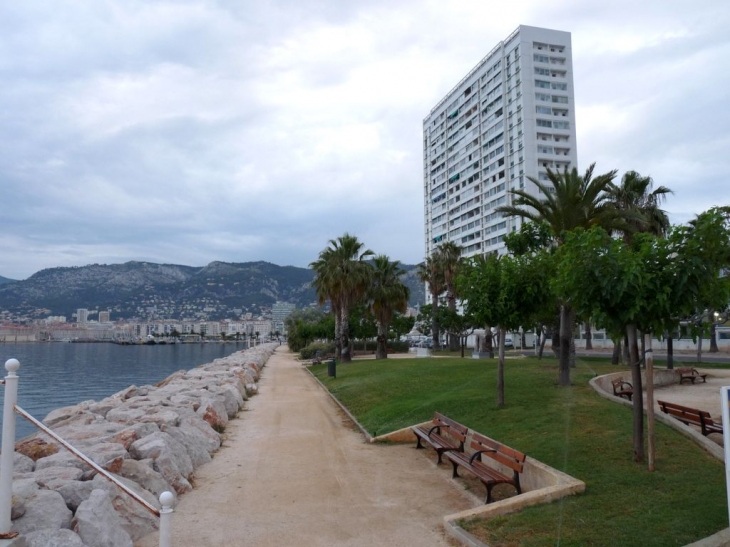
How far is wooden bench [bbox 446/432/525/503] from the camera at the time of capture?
24.1 feet

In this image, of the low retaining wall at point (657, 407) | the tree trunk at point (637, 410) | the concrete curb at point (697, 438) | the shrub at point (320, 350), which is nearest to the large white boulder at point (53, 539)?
the concrete curb at point (697, 438)

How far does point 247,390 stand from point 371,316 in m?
23.9

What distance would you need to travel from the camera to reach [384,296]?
41.4 meters

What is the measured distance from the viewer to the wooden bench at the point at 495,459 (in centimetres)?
736

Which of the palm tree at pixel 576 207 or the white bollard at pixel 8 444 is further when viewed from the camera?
the palm tree at pixel 576 207

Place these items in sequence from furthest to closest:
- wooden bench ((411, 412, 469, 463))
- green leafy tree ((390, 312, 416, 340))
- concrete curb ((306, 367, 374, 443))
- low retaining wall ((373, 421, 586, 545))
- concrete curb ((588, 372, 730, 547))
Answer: green leafy tree ((390, 312, 416, 340)) < concrete curb ((306, 367, 374, 443)) < wooden bench ((411, 412, 469, 463)) < low retaining wall ((373, 421, 586, 545)) < concrete curb ((588, 372, 730, 547))

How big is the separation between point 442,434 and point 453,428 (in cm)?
120

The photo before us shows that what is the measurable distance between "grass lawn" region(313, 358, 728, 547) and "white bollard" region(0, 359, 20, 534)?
14.8ft

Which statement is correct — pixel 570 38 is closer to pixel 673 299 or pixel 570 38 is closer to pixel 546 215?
pixel 546 215

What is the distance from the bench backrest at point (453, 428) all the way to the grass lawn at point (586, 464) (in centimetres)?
67

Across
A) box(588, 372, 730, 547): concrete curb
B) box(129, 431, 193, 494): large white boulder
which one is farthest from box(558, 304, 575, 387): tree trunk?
box(129, 431, 193, 494): large white boulder

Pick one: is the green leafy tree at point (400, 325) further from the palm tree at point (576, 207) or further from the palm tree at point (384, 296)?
the palm tree at point (576, 207)

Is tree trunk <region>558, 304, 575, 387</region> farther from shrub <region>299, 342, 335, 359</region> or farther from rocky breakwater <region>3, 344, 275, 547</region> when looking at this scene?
shrub <region>299, 342, 335, 359</region>

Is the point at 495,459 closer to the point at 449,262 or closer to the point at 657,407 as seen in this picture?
the point at 657,407
